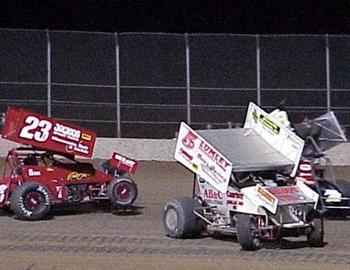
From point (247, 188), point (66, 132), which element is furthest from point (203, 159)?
point (66, 132)

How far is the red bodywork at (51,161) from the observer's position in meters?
18.5

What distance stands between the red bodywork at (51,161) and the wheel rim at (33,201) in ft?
0.91

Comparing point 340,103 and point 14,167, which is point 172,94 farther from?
point 14,167

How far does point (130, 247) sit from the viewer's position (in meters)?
15.4

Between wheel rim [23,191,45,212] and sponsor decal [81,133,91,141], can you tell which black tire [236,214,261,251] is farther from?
sponsor decal [81,133,91,141]

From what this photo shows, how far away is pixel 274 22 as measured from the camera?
139 feet

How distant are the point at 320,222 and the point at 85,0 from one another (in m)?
28.0

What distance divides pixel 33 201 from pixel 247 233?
171 inches

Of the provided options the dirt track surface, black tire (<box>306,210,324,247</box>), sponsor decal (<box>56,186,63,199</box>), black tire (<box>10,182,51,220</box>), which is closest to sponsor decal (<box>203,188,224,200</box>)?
the dirt track surface

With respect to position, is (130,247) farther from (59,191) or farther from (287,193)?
(59,191)

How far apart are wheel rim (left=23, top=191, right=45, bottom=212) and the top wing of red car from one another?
1034 mm

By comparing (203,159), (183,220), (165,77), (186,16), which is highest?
(186,16)

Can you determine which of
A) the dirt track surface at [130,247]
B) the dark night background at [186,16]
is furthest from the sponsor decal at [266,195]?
the dark night background at [186,16]

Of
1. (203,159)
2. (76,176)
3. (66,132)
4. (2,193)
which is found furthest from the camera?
(66,132)
